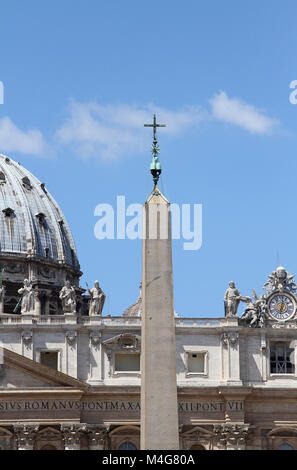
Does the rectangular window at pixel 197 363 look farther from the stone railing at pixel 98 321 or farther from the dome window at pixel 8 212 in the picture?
the dome window at pixel 8 212

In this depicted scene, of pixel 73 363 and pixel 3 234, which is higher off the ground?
pixel 3 234

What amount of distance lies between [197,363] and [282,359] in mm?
5630

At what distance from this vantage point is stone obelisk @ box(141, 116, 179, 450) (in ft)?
176

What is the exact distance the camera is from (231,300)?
10019 centimetres

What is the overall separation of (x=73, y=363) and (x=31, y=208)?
51.7 metres

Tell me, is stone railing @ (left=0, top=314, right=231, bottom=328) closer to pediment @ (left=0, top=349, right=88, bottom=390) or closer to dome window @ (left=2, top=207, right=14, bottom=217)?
pediment @ (left=0, top=349, right=88, bottom=390)

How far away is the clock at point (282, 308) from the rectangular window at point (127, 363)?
9.14 metres

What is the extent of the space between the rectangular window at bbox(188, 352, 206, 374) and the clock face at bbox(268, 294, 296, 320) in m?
5.42

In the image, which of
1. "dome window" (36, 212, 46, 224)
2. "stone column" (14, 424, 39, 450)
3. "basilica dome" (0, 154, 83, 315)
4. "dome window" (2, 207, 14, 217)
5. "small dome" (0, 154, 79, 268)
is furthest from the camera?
"dome window" (36, 212, 46, 224)

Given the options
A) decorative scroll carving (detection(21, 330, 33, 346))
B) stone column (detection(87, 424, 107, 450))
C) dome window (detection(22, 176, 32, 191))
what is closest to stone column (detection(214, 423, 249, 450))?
stone column (detection(87, 424, 107, 450))
